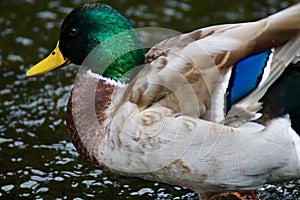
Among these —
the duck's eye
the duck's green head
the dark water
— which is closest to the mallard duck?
the duck's green head

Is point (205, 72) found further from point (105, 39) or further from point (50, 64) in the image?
point (50, 64)

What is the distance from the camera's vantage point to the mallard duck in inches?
158

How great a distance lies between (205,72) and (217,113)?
238 mm

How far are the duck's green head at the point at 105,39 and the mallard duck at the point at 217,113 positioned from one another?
0.93 ft

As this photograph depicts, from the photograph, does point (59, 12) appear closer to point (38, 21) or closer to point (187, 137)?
point (38, 21)

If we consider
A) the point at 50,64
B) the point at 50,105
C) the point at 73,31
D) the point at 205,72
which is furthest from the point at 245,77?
the point at 50,105

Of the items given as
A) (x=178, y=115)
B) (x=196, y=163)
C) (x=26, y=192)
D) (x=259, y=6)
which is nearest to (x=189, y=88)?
(x=178, y=115)

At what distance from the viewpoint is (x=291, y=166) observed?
4.14 meters

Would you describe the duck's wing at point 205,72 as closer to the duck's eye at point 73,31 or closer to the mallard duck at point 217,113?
the mallard duck at point 217,113

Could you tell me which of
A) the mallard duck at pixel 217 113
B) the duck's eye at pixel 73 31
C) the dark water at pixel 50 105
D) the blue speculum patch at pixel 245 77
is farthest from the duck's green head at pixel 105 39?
the dark water at pixel 50 105

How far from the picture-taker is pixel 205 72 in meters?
4.02

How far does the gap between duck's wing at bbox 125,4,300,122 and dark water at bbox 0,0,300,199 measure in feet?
3.59

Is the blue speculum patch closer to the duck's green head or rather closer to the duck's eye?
the duck's green head

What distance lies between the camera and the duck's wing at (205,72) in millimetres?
3988
